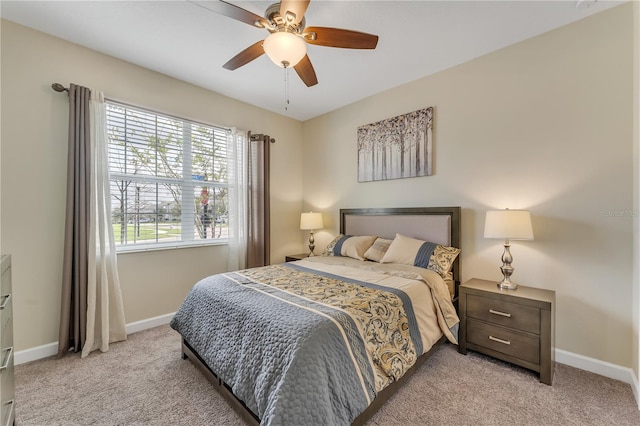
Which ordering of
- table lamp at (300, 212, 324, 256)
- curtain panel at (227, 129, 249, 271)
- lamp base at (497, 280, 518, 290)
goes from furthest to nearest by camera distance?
table lamp at (300, 212, 324, 256) → curtain panel at (227, 129, 249, 271) → lamp base at (497, 280, 518, 290)

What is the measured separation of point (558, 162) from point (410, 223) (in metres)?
1.37

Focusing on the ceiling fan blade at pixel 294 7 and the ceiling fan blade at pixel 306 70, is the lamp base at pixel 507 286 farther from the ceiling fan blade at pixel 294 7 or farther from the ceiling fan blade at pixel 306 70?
the ceiling fan blade at pixel 294 7

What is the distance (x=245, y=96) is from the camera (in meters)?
3.49

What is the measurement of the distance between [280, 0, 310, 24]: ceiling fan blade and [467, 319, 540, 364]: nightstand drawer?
2.63 metres

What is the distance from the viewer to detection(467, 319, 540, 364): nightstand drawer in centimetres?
196

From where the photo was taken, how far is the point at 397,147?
3.21 m

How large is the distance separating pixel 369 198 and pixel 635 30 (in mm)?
2539

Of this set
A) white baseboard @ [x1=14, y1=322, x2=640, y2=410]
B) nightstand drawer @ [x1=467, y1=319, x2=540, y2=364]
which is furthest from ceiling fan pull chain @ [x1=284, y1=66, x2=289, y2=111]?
white baseboard @ [x1=14, y1=322, x2=640, y2=410]

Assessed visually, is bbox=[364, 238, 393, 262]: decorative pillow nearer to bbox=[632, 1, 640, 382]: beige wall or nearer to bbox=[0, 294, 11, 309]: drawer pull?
bbox=[632, 1, 640, 382]: beige wall

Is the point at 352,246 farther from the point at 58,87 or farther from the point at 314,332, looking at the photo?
the point at 58,87

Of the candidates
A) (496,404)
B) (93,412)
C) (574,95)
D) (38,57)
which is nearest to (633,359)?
(496,404)

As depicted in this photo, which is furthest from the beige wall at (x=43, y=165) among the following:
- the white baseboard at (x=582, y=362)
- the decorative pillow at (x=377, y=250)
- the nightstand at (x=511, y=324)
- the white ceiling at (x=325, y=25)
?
the nightstand at (x=511, y=324)

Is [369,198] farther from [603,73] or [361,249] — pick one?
[603,73]

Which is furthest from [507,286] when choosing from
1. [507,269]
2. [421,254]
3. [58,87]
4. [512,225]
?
[58,87]
